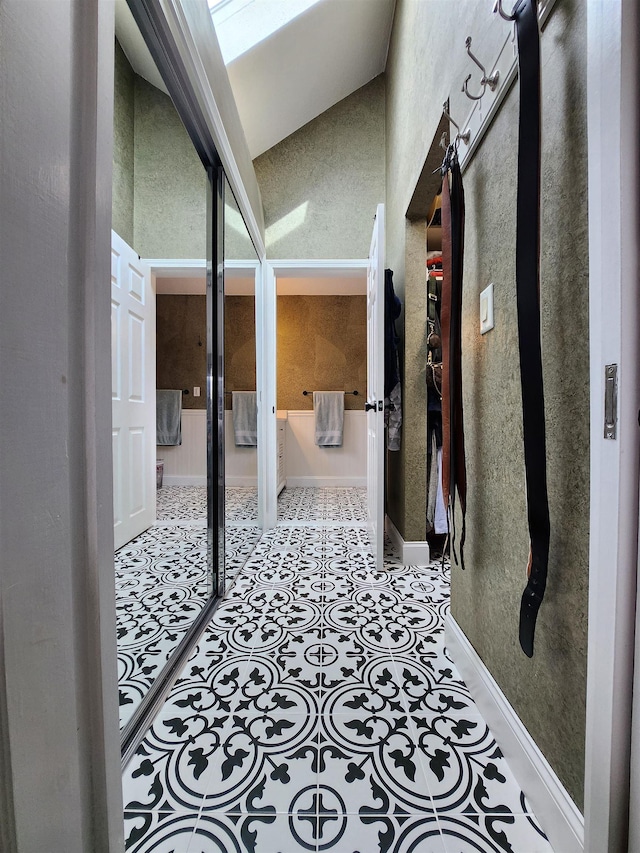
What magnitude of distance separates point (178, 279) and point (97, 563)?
137 centimetres

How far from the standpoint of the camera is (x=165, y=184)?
1402mm

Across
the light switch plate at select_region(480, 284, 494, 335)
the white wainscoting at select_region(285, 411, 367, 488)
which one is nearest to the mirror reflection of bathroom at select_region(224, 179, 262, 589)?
the white wainscoting at select_region(285, 411, 367, 488)

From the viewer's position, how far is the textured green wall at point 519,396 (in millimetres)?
656

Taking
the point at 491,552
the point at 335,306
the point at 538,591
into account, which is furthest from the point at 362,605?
the point at 335,306

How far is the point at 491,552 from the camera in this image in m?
1.00

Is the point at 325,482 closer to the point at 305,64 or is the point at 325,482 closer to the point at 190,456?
the point at 190,456

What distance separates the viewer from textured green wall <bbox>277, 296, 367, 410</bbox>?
14.4 feet

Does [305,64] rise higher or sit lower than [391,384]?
higher

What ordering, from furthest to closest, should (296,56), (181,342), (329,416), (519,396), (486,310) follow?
(329,416), (296,56), (181,342), (486,310), (519,396)

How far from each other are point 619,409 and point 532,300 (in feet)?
0.94

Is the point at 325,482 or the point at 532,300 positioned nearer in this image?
the point at 532,300

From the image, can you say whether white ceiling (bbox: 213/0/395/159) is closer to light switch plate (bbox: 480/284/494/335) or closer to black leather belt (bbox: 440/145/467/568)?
black leather belt (bbox: 440/145/467/568)

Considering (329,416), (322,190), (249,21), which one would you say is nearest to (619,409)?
(249,21)

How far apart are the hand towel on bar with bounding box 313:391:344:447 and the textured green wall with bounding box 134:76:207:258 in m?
2.82
